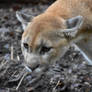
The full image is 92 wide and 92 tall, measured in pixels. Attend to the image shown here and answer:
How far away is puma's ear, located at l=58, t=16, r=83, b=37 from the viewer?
510cm

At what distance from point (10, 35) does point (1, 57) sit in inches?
50.4

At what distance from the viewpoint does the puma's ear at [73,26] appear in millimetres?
5098

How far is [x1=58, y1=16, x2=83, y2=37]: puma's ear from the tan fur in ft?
0.22

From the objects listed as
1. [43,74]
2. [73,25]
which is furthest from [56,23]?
[43,74]

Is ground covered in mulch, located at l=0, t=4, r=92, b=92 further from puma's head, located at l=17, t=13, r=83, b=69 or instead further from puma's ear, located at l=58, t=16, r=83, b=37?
puma's ear, located at l=58, t=16, r=83, b=37

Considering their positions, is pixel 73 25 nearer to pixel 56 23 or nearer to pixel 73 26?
pixel 73 26

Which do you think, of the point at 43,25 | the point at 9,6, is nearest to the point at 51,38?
the point at 43,25

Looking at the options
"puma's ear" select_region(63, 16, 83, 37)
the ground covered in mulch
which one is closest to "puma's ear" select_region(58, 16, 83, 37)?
"puma's ear" select_region(63, 16, 83, 37)

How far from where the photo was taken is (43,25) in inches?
199

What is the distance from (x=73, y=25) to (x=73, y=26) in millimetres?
16

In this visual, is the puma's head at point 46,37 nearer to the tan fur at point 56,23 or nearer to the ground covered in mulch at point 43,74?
the tan fur at point 56,23

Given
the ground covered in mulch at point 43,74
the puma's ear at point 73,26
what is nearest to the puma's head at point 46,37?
the puma's ear at point 73,26

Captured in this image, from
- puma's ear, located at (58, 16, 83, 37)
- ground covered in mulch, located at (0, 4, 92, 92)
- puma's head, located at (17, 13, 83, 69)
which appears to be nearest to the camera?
puma's head, located at (17, 13, 83, 69)

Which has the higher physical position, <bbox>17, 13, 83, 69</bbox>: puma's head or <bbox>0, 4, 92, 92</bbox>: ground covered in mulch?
<bbox>17, 13, 83, 69</bbox>: puma's head
